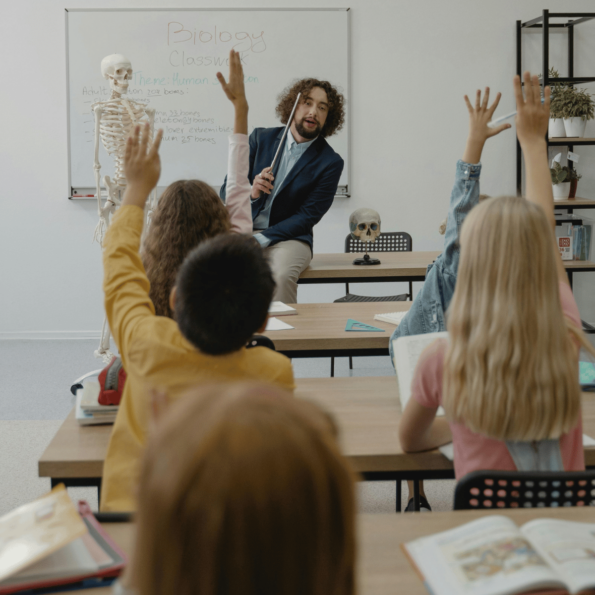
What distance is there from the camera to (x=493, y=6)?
16.6 feet

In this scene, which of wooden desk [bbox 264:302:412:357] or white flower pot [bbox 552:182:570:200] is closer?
wooden desk [bbox 264:302:412:357]

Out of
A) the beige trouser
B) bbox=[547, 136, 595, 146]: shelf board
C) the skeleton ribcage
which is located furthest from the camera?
bbox=[547, 136, 595, 146]: shelf board

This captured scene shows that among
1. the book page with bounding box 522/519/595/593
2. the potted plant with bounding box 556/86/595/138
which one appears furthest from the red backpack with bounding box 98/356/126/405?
the potted plant with bounding box 556/86/595/138

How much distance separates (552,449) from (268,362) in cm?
53

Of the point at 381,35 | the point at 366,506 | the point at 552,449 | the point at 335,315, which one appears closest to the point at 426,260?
the point at 335,315

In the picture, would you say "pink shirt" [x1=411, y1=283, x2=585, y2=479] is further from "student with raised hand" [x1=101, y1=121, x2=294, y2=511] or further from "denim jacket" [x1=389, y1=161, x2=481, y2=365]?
"denim jacket" [x1=389, y1=161, x2=481, y2=365]

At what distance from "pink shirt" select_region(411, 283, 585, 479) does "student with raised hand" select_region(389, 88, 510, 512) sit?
18.8 inches

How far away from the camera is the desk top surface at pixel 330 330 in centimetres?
235

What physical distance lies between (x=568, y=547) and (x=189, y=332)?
633 mm

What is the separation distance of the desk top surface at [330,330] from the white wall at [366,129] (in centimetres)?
242

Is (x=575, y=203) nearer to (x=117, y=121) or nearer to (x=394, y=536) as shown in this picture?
(x=117, y=121)

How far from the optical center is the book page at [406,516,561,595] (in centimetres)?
82

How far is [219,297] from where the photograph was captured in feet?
3.64

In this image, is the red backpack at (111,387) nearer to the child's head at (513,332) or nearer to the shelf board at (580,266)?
the child's head at (513,332)
